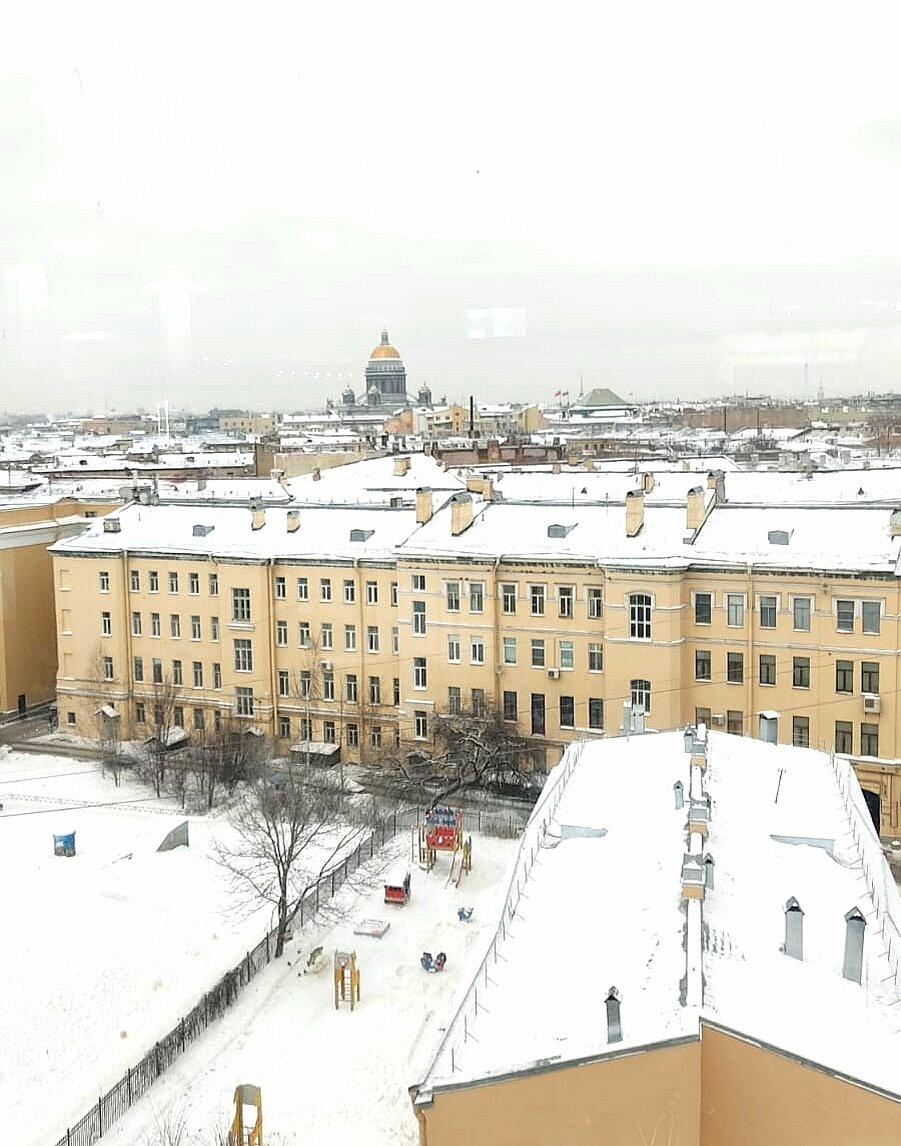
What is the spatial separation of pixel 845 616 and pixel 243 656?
12176 mm

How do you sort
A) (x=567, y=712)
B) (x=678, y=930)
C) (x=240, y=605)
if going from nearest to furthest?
1. (x=678, y=930)
2. (x=567, y=712)
3. (x=240, y=605)

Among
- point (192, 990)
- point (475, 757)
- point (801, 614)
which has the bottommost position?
point (192, 990)

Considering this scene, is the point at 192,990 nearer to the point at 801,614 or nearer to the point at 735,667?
the point at 735,667

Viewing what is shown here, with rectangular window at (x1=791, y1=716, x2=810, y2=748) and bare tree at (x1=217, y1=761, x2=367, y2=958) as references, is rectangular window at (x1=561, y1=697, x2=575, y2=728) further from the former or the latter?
bare tree at (x1=217, y1=761, x2=367, y2=958)

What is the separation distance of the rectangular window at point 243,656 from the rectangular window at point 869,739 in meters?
12.3

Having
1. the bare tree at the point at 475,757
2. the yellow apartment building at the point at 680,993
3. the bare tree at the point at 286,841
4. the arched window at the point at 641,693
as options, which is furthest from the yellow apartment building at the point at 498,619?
the yellow apartment building at the point at 680,993

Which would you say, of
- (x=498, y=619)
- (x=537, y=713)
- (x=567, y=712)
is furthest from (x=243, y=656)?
(x=567, y=712)

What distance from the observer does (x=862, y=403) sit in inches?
2153

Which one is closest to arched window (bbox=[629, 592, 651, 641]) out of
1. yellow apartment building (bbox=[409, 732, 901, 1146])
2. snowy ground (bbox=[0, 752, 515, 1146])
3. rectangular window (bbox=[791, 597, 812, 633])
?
rectangular window (bbox=[791, 597, 812, 633])

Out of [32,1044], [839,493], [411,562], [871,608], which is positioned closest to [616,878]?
[32,1044]

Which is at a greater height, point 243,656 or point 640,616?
point 640,616

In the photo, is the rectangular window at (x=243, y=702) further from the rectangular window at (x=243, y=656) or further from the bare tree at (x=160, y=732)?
the bare tree at (x=160, y=732)

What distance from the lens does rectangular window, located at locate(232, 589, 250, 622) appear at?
23547mm

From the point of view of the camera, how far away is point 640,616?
778 inches
